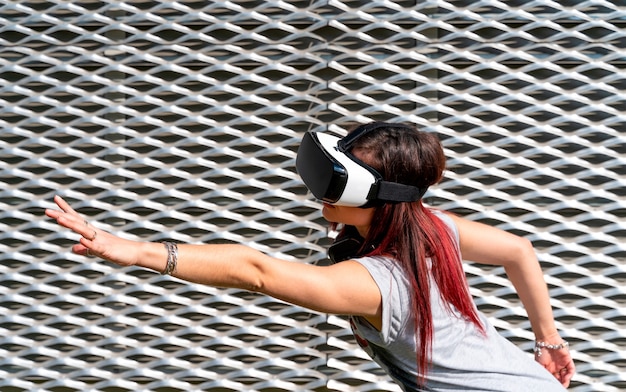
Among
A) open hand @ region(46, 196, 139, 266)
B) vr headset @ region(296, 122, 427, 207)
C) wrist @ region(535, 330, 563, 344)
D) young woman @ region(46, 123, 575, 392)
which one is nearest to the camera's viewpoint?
open hand @ region(46, 196, 139, 266)

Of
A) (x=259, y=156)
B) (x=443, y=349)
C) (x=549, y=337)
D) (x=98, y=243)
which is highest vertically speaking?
(x=98, y=243)

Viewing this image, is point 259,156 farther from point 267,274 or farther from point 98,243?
point 98,243

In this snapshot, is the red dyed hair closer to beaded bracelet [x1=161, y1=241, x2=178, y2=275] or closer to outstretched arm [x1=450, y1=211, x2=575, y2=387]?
outstretched arm [x1=450, y1=211, x2=575, y2=387]

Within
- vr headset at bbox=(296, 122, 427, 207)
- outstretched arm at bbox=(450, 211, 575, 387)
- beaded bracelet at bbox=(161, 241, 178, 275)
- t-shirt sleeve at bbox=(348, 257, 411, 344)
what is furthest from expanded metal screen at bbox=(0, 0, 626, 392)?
beaded bracelet at bbox=(161, 241, 178, 275)

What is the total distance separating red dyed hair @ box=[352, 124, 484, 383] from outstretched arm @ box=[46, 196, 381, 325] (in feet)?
0.45

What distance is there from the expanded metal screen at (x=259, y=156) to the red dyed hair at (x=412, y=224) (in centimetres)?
182

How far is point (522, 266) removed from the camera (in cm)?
225

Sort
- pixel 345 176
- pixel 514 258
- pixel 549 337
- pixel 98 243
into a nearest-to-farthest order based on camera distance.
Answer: pixel 98 243
pixel 345 176
pixel 514 258
pixel 549 337

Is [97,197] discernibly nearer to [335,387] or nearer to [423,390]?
[335,387]

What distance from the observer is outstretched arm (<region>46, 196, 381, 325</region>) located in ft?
5.41

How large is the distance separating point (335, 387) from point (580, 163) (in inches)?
59.3

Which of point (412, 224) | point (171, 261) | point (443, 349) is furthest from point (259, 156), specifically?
point (171, 261)

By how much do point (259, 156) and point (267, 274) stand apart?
2.11 meters

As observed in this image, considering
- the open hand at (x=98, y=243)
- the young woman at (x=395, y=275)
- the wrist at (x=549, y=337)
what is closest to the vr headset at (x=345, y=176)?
the young woman at (x=395, y=275)
